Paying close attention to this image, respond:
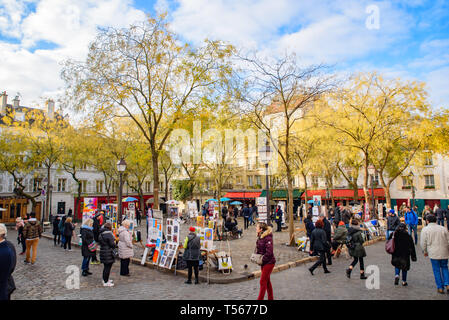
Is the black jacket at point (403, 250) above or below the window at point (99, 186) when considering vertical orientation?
below

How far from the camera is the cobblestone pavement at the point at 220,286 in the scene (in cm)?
704

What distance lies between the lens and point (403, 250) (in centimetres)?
736

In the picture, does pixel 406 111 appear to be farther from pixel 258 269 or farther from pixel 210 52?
pixel 258 269

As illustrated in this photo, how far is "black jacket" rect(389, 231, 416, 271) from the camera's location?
23.9 feet

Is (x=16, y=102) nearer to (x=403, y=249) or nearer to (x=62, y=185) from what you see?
(x=62, y=185)

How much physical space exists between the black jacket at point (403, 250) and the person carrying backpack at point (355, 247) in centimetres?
99

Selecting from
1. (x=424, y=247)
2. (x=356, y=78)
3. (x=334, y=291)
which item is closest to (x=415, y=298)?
(x=424, y=247)

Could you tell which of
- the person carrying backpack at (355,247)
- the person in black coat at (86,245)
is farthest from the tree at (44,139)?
the person carrying backpack at (355,247)

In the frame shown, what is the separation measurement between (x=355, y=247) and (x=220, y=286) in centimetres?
402

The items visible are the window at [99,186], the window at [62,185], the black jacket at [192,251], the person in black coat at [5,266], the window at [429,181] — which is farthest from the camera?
the window at [99,186]

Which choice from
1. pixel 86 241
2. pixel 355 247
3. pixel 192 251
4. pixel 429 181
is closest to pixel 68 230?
pixel 86 241

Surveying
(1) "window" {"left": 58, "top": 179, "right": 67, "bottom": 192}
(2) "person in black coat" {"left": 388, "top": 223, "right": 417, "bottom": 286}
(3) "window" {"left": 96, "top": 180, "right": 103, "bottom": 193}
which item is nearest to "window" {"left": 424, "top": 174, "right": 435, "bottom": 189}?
(2) "person in black coat" {"left": 388, "top": 223, "right": 417, "bottom": 286}

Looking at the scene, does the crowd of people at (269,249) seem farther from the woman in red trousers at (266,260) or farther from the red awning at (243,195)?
the red awning at (243,195)

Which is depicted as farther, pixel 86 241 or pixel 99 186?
pixel 99 186
